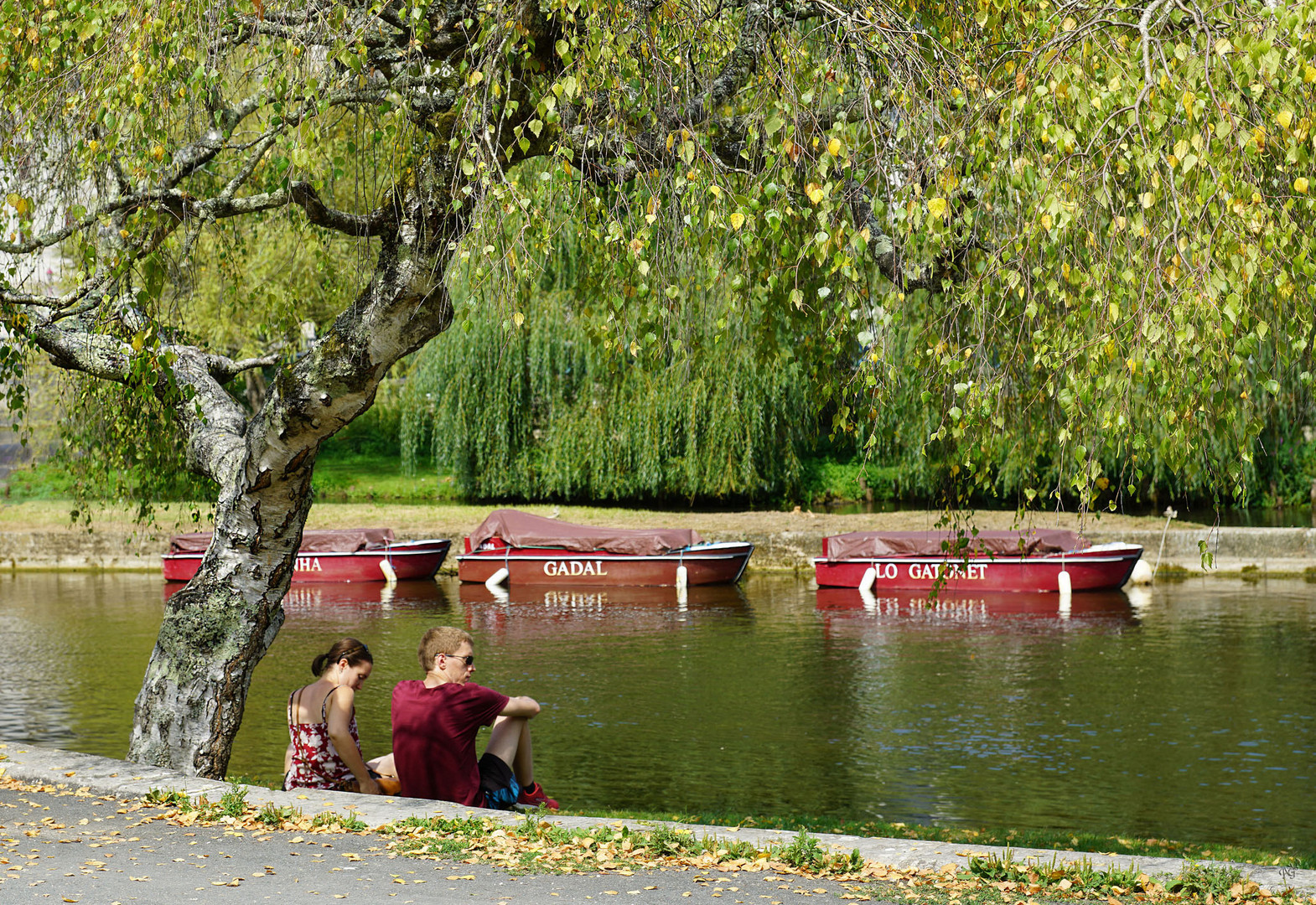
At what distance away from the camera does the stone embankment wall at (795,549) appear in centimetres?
2352

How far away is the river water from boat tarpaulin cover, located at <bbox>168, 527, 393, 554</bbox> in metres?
2.39

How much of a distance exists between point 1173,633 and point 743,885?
1454 cm

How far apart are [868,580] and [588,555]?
209 inches

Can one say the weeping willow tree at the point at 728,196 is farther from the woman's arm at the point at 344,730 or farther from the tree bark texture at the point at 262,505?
the woman's arm at the point at 344,730

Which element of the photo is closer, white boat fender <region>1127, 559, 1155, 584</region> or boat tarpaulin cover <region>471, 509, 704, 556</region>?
white boat fender <region>1127, 559, 1155, 584</region>

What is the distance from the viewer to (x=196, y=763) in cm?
762

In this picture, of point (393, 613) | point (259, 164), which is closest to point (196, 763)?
point (259, 164)

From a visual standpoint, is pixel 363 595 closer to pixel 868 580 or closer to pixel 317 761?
pixel 868 580

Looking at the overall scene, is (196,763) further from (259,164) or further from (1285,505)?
(1285,505)

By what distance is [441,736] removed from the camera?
21.4ft

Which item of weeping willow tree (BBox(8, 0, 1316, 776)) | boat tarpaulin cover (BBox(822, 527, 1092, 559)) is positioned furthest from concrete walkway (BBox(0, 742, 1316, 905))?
boat tarpaulin cover (BBox(822, 527, 1092, 559))

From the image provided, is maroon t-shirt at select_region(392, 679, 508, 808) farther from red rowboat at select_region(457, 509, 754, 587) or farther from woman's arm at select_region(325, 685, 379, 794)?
red rowboat at select_region(457, 509, 754, 587)

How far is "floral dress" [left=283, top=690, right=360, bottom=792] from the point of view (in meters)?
7.04

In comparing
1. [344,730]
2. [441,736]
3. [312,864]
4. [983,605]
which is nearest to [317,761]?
[344,730]
